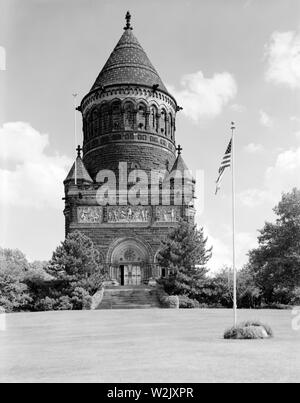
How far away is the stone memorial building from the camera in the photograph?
1770 inches

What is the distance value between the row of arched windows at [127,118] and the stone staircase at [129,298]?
657 inches

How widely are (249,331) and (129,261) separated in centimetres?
2972

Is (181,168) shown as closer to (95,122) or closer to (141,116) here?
(141,116)

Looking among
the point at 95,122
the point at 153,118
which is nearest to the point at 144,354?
the point at 153,118

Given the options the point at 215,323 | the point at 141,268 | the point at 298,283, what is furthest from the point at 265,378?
the point at 141,268

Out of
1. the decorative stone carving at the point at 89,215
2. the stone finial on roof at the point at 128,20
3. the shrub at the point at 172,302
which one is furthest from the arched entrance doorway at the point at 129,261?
→ the stone finial on roof at the point at 128,20

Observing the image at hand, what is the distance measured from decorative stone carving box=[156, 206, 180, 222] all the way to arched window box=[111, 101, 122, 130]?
9.72 metres

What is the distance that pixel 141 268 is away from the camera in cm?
4494

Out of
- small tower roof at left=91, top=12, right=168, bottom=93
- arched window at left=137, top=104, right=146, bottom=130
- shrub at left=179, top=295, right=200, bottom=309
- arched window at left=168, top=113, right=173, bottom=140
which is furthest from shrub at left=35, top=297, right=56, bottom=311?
small tower roof at left=91, top=12, right=168, bottom=93

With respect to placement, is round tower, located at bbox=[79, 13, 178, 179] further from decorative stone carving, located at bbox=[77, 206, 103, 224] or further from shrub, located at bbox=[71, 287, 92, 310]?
shrub, located at bbox=[71, 287, 92, 310]

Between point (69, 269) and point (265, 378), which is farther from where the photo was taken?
point (69, 269)

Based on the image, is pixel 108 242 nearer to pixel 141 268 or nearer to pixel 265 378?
pixel 141 268

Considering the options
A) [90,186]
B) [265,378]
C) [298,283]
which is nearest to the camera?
[265,378]

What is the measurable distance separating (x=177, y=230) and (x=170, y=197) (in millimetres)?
8461
